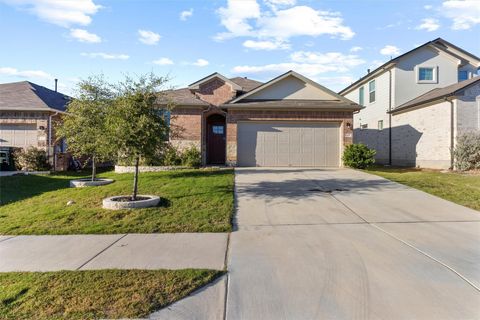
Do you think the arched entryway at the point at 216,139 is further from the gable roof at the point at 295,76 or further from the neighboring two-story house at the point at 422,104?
the neighboring two-story house at the point at 422,104

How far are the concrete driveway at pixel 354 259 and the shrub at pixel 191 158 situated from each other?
747cm

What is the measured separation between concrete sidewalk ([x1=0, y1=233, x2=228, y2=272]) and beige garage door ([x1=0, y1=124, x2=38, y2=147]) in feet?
41.6

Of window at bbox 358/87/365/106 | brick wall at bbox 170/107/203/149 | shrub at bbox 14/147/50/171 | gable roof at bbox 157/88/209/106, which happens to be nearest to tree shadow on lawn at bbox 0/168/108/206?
shrub at bbox 14/147/50/171

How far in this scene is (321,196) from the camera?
943 cm

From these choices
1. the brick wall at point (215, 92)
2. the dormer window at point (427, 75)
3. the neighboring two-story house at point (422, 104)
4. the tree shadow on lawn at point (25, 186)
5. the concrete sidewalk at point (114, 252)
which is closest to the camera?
the concrete sidewalk at point (114, 252)

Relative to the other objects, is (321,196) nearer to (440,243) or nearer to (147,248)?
(440,243)

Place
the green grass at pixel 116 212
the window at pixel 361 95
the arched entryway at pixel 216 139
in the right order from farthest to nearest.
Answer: the window at pixel 361 95
the arched entryway at pixel 216 139
the green grass at pixel 116 212

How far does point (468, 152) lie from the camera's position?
15156 millimetres

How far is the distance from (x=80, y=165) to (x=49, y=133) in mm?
2429

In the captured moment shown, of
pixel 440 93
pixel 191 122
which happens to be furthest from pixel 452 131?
pixel 191 122

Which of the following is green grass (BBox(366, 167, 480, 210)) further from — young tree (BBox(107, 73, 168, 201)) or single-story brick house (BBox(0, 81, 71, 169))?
single-story brick house (BBox(0, 81, 71, 169))

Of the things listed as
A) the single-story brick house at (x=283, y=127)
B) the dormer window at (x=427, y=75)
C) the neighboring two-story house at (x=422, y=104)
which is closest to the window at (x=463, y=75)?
the neighboring two-story house at (x=422, y=104)

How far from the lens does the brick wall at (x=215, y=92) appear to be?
1892cm

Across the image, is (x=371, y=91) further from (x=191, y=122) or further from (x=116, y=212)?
(x=116, y=212)
